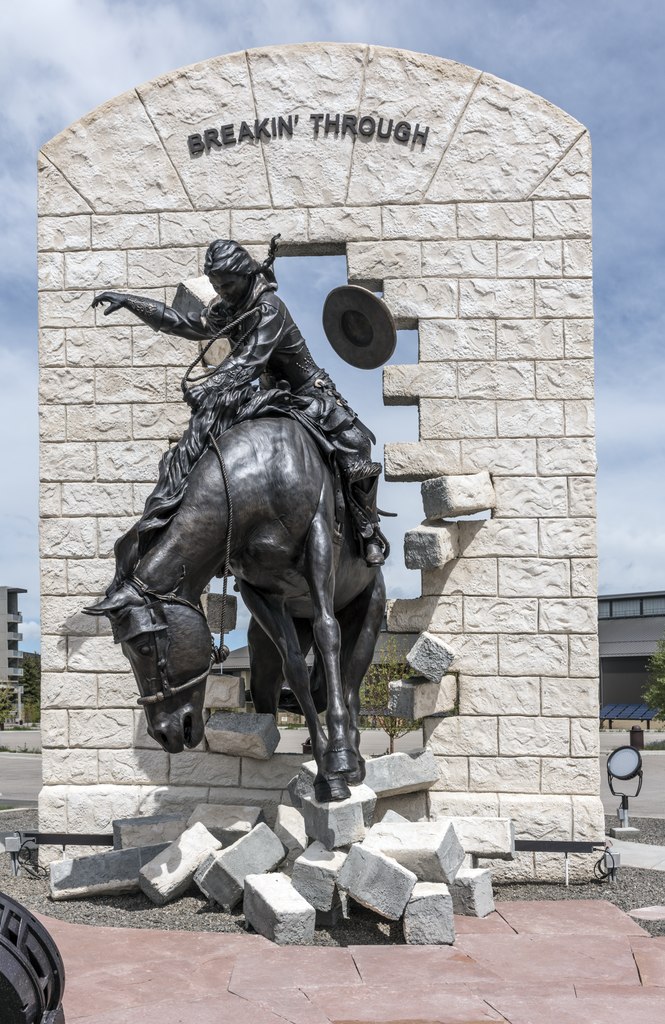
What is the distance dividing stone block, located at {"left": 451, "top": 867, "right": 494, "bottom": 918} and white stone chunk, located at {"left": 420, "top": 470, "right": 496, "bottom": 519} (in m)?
2.37

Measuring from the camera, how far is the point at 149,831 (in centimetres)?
625

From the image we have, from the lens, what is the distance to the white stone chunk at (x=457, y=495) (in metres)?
6.75

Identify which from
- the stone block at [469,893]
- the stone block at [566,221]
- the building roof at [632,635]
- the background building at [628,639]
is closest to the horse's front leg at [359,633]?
the stone block at [469,893]

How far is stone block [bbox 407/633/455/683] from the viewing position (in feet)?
22.1

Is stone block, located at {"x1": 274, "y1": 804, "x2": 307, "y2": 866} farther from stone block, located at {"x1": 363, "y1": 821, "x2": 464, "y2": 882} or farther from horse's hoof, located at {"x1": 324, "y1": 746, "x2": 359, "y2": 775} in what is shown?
horse's hoof, located at {"x1": 324, "y1": 746, "x2": 359, "y2": 775}

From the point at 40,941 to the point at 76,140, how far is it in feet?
20.0

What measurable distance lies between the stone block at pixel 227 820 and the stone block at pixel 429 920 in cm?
156

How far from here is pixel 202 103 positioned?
24.3 feet

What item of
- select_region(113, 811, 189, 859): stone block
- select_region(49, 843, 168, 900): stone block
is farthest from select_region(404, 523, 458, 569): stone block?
select_region(49, 843, 168, 900): stone block

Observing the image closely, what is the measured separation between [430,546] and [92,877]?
9.51 ft

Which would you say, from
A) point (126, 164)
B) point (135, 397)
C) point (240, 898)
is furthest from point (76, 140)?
point (240, 898)

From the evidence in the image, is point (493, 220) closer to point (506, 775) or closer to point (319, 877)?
point (506, 775)

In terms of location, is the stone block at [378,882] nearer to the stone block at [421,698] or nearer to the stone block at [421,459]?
the stone block at [421,698]

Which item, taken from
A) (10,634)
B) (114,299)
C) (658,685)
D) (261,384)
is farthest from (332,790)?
(10,634)
